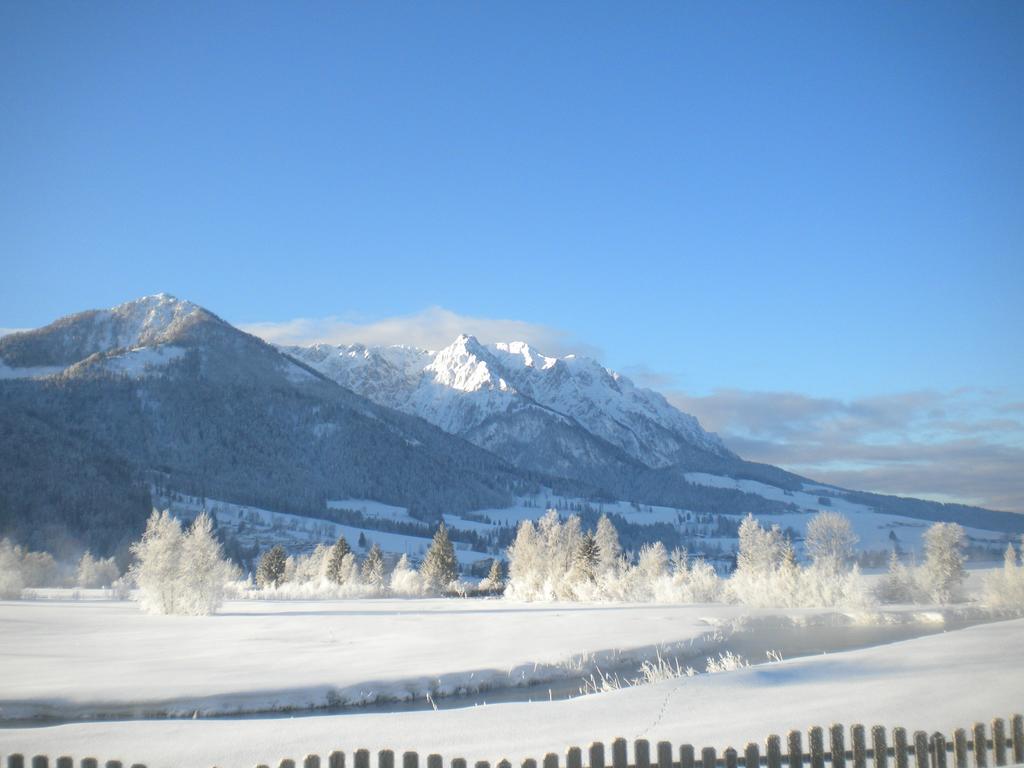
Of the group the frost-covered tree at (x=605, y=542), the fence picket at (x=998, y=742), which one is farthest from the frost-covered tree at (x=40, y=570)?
the fence picket at (x=998, y=742)

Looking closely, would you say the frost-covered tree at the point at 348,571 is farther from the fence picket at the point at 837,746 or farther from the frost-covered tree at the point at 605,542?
Answer: the fence picket at the point at 837,746

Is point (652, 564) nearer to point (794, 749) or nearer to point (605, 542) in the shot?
point (605, 542)

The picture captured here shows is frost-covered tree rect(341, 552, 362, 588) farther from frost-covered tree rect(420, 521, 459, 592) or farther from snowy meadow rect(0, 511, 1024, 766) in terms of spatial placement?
snowy meadow rect(0, 511, 1024, 766)

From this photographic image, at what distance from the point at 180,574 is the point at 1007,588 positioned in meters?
51.3

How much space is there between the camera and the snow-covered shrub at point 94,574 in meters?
91.1

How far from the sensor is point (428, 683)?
22891 millimetres

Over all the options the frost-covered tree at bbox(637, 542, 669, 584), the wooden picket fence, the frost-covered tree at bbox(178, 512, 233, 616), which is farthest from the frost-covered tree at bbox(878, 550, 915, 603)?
the wooden picket fence

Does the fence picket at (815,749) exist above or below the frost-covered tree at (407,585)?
above

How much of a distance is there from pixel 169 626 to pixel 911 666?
110ft

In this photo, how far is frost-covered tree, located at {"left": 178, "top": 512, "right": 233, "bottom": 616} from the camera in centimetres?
4675

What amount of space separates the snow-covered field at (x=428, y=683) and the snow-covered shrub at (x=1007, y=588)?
13.8 meters

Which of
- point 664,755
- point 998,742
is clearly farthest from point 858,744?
point 664,755

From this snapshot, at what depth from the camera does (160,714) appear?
19734 mm

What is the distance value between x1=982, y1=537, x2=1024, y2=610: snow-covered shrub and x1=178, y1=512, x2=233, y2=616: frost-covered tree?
4789 cm
